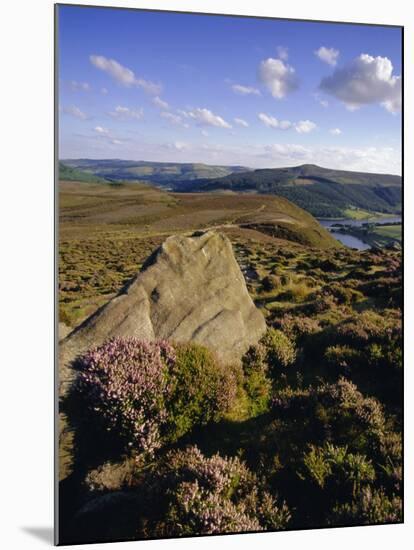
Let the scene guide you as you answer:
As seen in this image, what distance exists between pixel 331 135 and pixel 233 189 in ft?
5.52

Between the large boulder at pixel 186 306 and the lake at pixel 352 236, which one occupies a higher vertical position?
the lake at pixel 352 236

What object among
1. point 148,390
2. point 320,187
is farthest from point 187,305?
point 320,187

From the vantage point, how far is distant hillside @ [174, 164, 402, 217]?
8023 mm

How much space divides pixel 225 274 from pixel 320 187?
6.64ft

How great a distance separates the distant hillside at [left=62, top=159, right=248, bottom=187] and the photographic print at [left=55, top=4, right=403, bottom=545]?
0.03m

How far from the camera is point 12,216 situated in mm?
6930

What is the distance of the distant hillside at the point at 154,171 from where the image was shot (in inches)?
295

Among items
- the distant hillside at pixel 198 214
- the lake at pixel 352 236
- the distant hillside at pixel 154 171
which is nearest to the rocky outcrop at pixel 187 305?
the distant hillside at pixel 198 214

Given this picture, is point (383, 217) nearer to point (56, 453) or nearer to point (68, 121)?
point (68, 121)

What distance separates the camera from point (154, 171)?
7684 mm

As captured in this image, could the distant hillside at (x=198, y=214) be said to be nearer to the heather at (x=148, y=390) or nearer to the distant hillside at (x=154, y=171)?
the distant hillside at (x=154, y=171)

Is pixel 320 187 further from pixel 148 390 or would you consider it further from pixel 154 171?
pixel 148 390

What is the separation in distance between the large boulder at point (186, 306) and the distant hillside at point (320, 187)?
88cm

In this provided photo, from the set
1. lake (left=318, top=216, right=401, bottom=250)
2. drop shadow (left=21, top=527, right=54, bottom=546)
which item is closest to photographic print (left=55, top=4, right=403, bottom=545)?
lake (left=318, top=216, right=401, bottom=250)
